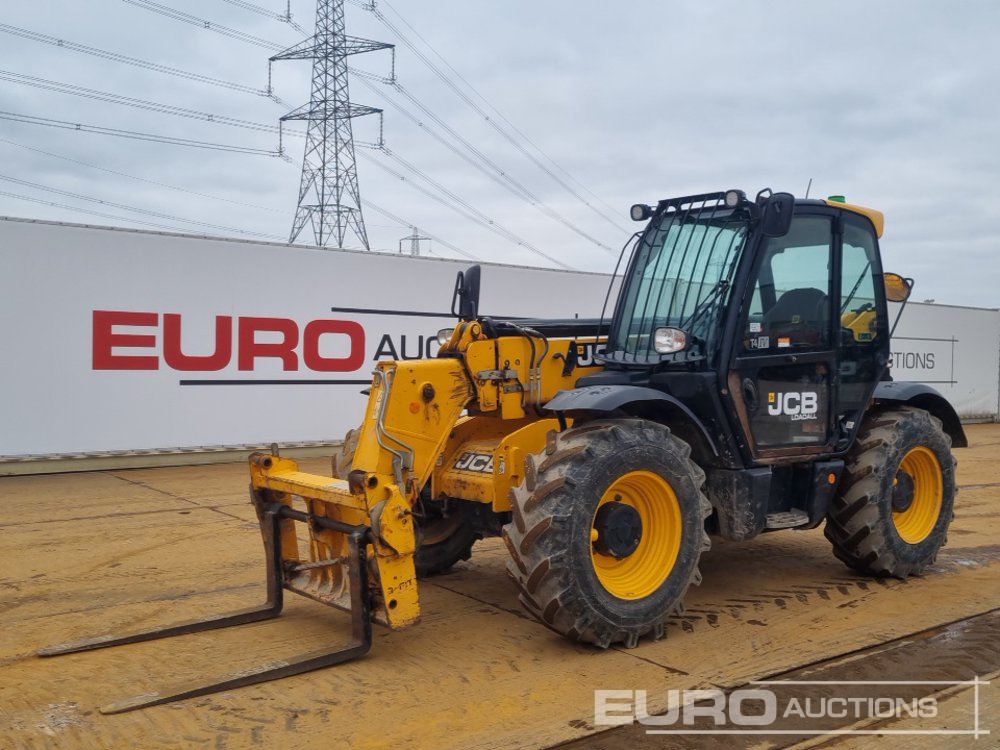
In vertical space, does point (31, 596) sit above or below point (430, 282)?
below

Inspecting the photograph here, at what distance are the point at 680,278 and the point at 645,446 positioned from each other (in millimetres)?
1446

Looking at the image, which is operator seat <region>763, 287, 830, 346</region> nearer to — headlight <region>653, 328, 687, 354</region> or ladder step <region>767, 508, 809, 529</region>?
headlight <region>653, 328, 687, 354</region>

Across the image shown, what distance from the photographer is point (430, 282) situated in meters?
14.6

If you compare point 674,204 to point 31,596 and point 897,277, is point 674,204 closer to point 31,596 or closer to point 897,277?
point 897,277

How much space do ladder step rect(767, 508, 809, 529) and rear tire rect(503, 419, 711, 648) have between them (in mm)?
776

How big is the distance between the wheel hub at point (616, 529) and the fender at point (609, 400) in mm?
539

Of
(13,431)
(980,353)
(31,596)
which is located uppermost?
(980,353)

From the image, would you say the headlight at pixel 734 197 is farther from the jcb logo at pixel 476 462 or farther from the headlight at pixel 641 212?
the jcb logo at pixel 476 462

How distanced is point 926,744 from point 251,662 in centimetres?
314

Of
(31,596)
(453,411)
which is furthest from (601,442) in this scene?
(31,596)

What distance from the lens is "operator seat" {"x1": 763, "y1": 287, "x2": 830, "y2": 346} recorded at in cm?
598

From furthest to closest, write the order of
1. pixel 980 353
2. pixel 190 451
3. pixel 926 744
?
pixel 980 353, pixel 190 451, pixel 926 744

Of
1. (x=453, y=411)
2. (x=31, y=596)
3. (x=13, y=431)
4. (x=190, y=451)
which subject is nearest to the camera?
(x=453, y=411)
